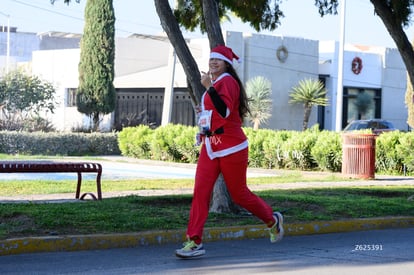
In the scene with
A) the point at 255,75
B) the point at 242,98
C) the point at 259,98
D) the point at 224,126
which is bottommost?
the point at 224,126

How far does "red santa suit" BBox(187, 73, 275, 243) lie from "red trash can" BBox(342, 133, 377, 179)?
1333 centimetres

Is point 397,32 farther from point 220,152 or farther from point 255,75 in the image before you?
point 255,75

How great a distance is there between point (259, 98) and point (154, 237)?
32.4 metres

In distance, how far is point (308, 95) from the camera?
4369 cm

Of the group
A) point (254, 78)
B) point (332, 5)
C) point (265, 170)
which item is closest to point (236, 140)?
point (332, 5)

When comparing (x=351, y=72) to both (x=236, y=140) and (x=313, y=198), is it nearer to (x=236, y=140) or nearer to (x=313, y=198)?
(x=313, y=198)

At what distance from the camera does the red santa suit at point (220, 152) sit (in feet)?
26.0

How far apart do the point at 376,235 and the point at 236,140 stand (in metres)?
3.50

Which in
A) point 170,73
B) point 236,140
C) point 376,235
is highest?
point 170,73

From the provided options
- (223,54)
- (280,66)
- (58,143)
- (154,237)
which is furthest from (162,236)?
(280,66)

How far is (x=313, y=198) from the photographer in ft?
43.8

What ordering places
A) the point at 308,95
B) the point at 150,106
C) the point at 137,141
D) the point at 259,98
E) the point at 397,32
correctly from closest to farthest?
the point at 397,32
the point at 137,141
the point at 259,98
the point at 308,95
the point at 150,106

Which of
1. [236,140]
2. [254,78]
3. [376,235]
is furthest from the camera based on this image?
[254,78]

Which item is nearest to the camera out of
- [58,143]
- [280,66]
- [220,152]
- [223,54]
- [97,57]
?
[220,152]
